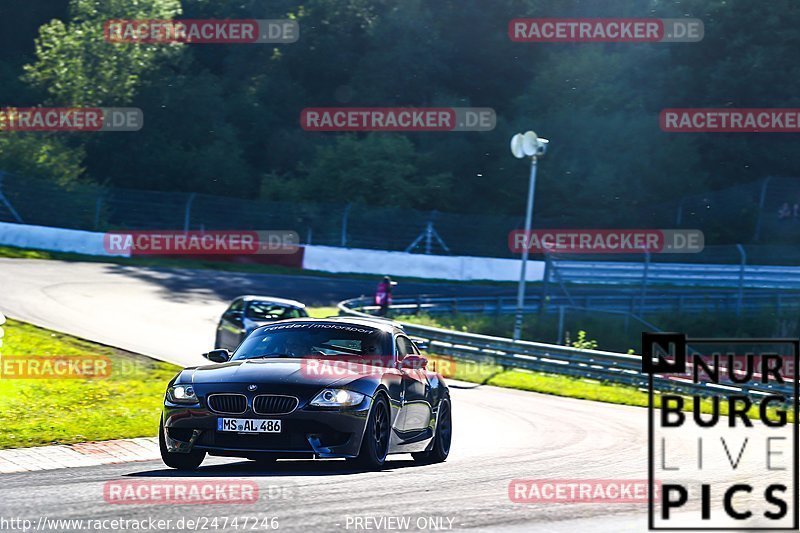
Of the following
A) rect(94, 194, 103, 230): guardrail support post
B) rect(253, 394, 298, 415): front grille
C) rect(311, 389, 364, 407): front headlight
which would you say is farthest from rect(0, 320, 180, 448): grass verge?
rect(94, 194, 103, 230): guardrail support post

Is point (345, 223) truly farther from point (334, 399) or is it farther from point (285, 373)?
point (334, 399)

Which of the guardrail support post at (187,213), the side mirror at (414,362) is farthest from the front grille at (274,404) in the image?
the guardrail support post at (187,213)

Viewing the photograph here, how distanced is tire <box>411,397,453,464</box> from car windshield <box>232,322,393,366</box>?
1.15m

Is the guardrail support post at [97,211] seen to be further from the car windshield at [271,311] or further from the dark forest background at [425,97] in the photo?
the car windshield at [271,311]

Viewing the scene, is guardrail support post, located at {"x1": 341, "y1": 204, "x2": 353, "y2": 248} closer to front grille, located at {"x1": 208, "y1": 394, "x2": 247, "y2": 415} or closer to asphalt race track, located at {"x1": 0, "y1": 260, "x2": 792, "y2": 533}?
asphalt race track, located at {"x1": 0, "y1": 260, "x2": 792, "y2": 533}

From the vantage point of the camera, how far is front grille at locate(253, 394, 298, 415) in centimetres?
1009

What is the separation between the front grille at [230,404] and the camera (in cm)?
1014

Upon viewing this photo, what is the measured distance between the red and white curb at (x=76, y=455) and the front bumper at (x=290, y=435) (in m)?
1.35

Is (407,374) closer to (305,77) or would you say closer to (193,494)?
(193,494)

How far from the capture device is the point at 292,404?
1012 cm

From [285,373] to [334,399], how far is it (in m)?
0.55

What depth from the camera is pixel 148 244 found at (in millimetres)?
44781

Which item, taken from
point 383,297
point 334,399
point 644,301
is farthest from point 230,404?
point 644,301

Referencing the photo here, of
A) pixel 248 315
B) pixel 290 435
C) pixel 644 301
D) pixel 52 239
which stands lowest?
pixel 290 435
